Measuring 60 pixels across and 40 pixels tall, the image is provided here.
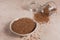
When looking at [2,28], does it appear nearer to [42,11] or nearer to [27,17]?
[27,17]

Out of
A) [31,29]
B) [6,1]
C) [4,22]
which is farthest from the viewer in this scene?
[6,1]

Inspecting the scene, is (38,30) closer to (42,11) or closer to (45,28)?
(45,28)

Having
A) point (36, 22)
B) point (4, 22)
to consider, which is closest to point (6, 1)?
point (4, 22)

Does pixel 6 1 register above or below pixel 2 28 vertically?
above

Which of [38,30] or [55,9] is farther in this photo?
[55,9]

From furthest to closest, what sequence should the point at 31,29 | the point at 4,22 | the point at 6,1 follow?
the point at 6,1 → the point at 4,22 → the point at 31,29

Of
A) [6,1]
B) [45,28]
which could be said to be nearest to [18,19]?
[45,28]

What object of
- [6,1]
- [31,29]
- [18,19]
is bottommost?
[31,29]
